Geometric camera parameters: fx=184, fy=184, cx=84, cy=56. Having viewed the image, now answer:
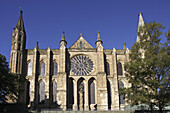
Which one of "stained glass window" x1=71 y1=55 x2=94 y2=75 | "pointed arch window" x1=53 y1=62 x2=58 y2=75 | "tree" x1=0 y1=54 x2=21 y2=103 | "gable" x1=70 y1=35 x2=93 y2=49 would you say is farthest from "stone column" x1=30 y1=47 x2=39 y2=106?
"tree" x1=0 y1=54 x2=21 y2=103

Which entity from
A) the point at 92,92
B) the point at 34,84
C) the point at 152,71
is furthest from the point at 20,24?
the point at 152,71

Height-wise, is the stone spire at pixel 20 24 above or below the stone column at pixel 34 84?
above

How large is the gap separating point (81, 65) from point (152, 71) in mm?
21882

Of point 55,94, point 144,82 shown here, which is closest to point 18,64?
point 55,94

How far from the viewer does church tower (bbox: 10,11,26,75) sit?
3503cm

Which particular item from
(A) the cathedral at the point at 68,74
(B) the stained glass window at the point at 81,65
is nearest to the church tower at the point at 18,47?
(A) the cathedral at the point at 68,74

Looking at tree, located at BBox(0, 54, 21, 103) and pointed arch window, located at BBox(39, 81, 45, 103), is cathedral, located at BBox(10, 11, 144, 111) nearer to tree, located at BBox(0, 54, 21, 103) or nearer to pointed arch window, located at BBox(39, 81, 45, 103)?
pointed arch window, located at BBox(39, 81, 45, 103)

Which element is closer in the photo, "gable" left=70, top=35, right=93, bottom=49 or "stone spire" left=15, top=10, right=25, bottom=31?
"stone spire" left=15, top=10, right=25, bottom=31

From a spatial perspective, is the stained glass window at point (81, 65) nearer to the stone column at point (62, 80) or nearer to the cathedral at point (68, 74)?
the cathedral at point (68, 74)

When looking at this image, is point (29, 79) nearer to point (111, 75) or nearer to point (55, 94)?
point (55, 94)

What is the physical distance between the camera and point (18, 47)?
3706cm

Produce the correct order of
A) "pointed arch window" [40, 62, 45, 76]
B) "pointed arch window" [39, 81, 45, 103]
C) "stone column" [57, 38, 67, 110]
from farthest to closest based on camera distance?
"pointed arch window" [40, 62, 45, 76]
"pointed arch window" [39, 81, 45, 103]
"stone column" [57, 38, 67, 110]

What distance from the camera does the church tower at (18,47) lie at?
35.0 meters

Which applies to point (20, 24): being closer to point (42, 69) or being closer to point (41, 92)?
point (42, 69)
